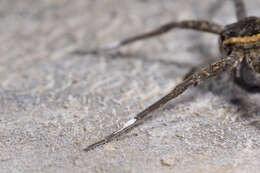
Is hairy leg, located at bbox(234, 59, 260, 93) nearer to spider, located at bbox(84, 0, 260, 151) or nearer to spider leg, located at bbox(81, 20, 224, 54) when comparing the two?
spider, located at bbox(84, 0, 260, 151)

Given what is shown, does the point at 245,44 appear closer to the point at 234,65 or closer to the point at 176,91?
the point at 234,65

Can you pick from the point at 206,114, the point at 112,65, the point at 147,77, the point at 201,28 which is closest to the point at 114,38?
the point at 112,65

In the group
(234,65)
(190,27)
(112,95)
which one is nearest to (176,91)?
(234,65)

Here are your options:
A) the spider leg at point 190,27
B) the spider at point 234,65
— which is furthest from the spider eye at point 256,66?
the spider leg at point 190,27

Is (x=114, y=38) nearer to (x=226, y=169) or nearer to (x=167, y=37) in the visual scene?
(x=167, y=37)

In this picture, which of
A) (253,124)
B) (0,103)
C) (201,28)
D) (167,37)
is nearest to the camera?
(253,124)

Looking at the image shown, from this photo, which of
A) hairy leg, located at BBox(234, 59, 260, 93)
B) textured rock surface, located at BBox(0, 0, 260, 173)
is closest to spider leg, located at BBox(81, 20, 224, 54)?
textured rock surface, located at BBox(0, 0, 260, 173)
